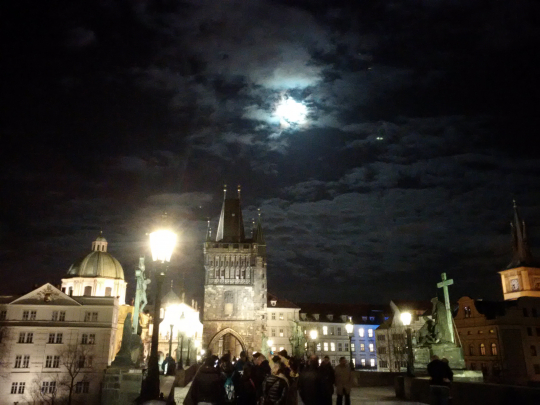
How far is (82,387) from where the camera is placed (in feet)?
187

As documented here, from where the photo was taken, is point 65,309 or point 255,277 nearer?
point 65,309

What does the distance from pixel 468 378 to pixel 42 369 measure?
180 feet

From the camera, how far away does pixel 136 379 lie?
1375 cm

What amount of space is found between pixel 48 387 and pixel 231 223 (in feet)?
122

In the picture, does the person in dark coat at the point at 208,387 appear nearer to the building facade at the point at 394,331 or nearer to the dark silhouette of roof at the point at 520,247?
the building facade at the point at 394,331

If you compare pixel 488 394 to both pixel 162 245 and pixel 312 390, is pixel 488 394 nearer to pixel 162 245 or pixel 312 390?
pixel 312 390

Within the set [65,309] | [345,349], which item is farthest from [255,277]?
[65,309]

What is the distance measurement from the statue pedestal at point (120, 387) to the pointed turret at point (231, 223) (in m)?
64.1

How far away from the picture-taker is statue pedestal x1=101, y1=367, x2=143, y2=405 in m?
13.5

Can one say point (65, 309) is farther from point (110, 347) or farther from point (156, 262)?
point (156, 262)

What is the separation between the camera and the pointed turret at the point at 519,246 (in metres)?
78.8

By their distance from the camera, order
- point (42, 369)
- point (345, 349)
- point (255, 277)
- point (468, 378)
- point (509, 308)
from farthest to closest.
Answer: point (345, 349) → point (255, 277) → point (509, 308) → point (42, 369) → point (468, 378)

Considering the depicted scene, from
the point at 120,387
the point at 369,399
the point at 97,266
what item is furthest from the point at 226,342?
the point at 120,387

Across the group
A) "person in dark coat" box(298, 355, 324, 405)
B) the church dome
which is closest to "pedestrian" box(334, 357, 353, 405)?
"person in dark coat" box(298, 355, 324, 405)
